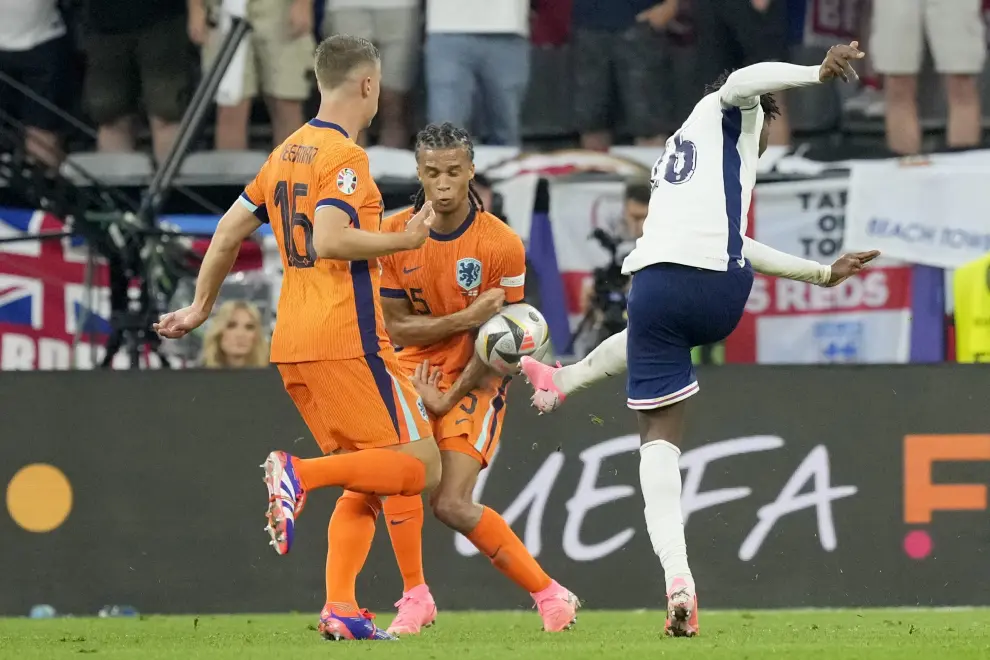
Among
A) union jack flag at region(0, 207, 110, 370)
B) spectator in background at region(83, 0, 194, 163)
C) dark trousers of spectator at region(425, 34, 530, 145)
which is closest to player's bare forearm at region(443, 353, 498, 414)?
union jack flag at region(0, 207, 110, 370)

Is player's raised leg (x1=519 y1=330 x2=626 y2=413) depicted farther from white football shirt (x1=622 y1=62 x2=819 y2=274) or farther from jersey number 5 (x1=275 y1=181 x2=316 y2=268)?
jersey number 5 (x1=275 y1=181 x2=316 y2=268)

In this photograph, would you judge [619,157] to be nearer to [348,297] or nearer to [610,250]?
[610,250]

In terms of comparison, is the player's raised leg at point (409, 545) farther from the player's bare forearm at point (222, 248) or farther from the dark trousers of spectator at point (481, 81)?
the dark trousers of spectator at point (481, 81)

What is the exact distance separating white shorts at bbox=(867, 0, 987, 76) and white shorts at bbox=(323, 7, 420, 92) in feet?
9.94

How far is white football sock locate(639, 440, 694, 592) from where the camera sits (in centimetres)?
579

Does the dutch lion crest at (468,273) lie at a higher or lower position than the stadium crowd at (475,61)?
lower

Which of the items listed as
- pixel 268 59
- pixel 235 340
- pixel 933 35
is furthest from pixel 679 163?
pixel 268 59

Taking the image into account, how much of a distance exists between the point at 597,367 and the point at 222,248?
4.84 feet

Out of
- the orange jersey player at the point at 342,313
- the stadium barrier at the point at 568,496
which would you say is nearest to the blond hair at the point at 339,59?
the orange jersey player at the point at 342,313

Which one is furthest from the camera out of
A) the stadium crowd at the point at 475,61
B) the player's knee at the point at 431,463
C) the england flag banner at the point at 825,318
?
A: the stadium crowd at the point at 475,61

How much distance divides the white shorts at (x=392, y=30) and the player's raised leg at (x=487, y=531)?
4.85 meters

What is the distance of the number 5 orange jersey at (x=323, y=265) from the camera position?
18.6 feet

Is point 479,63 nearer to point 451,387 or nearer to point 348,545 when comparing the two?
point 451,387

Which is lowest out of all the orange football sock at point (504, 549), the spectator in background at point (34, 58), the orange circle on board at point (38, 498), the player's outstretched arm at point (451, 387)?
the orange circle on board at point (38, 498)
